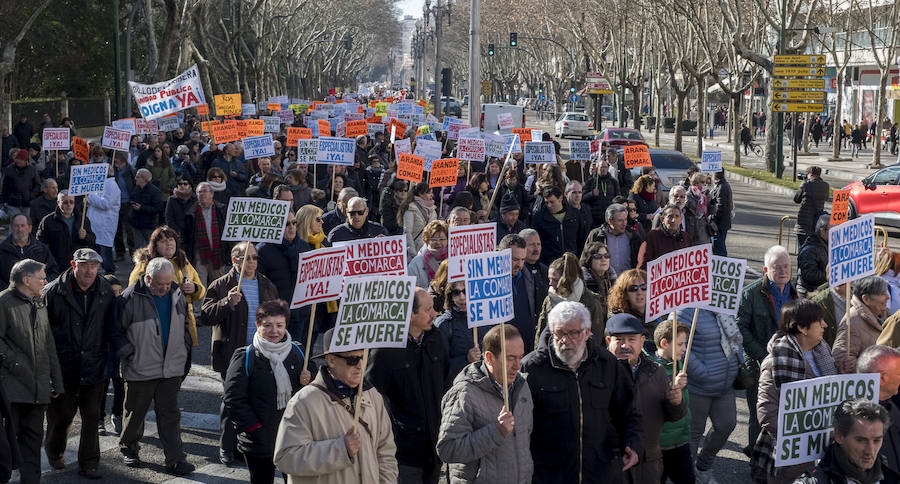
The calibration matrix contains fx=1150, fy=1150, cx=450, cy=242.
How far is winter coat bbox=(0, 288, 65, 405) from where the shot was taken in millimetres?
7223

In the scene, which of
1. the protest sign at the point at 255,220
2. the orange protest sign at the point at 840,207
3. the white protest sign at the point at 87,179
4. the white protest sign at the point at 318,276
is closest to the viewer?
the white protest sign at the point at 318,276

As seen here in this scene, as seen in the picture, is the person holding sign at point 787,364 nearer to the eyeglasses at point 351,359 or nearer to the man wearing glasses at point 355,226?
the eyeglasses at point 351,359

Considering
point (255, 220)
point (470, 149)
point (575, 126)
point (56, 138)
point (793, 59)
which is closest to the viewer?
point (255, 220)

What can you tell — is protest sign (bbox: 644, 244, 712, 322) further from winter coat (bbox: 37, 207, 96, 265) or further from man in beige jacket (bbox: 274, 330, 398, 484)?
winter coat (bbox: 37, 207, 96, 265)

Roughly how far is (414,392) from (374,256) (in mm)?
2117

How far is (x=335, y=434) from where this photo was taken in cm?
489

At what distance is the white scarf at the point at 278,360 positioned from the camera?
21.2 ft

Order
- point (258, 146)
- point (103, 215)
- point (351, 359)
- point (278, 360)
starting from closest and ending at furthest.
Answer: point (351, 359) → point (278, 360) → point (103, 215) → point (258, 146)

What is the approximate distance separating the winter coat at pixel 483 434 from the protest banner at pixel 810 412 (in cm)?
115

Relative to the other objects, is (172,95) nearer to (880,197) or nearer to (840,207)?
(840,207)

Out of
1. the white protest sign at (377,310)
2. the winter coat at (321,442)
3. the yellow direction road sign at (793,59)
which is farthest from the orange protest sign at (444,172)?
the yellow direction road sign at (793,59)

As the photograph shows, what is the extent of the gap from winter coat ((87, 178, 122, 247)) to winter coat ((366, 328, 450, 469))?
27.4ft

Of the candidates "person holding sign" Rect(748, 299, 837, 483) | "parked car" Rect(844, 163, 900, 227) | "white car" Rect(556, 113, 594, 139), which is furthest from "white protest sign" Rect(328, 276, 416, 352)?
"white car" Rect(556, 113, 594, 139)

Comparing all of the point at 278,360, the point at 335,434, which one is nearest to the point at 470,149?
the point at 278,360
